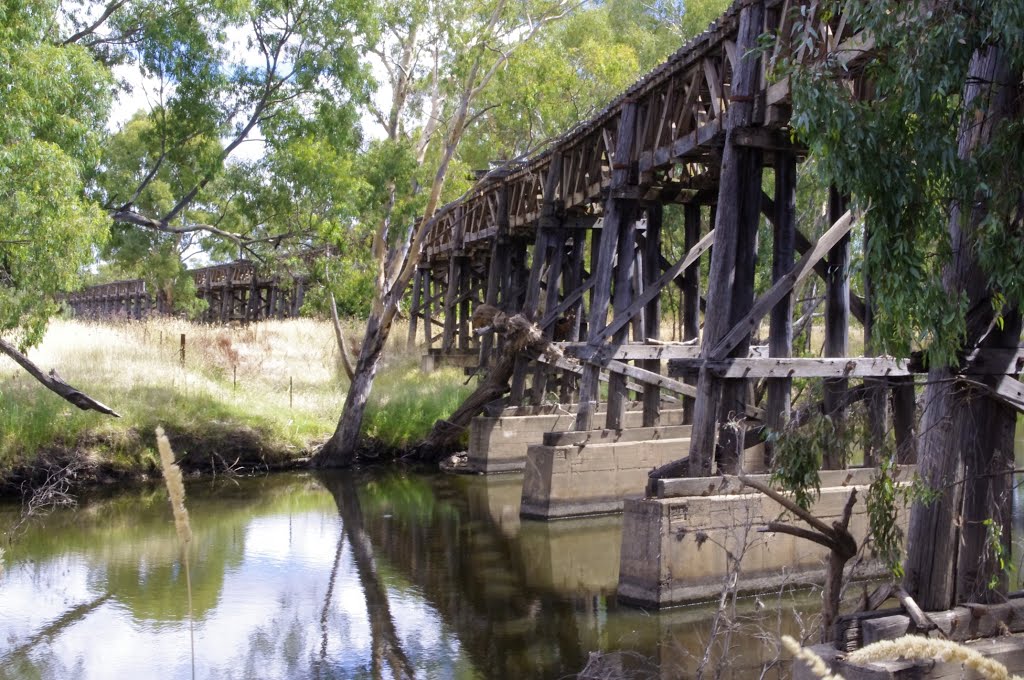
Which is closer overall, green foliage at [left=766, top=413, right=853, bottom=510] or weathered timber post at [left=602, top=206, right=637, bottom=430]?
green foliage at [left=766, top=413, right=853, bottom=510]

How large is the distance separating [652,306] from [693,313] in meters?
0.62

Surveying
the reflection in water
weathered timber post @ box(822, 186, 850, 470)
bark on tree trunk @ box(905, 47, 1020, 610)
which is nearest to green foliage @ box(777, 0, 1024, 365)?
bark on tree trunk @ box(905, 47, 1020, 610)

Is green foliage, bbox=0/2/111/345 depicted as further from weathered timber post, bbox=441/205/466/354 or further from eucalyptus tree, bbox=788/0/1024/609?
weathered timber post, bbox=441/205/466/354

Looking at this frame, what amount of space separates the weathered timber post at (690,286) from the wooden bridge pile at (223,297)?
14806mm

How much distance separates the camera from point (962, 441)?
5.12m

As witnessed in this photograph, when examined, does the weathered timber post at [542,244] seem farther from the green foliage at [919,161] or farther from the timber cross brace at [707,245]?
the green foliage at [919,161]

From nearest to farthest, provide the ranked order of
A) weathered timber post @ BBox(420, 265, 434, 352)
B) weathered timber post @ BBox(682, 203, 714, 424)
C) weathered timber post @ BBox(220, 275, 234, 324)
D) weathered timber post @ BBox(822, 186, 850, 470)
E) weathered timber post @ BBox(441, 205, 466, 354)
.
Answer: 1. weathered timber post @ BBox(822, 186, 850, 470)
2. weathered timber post @ BBox(682, 203, 714, 424)
3. weathered timber post @ BBox(441, 205, 466, 354)
4. weathered timber post @ BBox(420, 265, 434, 352)
5. weathered timber post @ BBox(220, 275, 234, 324)

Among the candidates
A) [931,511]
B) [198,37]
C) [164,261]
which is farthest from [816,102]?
[164,261]

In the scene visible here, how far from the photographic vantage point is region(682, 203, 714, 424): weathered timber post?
12.6 metres

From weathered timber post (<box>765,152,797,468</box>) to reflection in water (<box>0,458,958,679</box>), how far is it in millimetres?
1557

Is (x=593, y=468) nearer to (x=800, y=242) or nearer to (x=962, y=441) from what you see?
(x=800, y=242)

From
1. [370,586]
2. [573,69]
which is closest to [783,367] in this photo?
[370,586]

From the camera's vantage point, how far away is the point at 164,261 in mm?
18359

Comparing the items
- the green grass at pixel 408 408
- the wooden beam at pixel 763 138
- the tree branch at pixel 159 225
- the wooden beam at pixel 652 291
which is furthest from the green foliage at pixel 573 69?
the wooden beam at pixel 763 138
